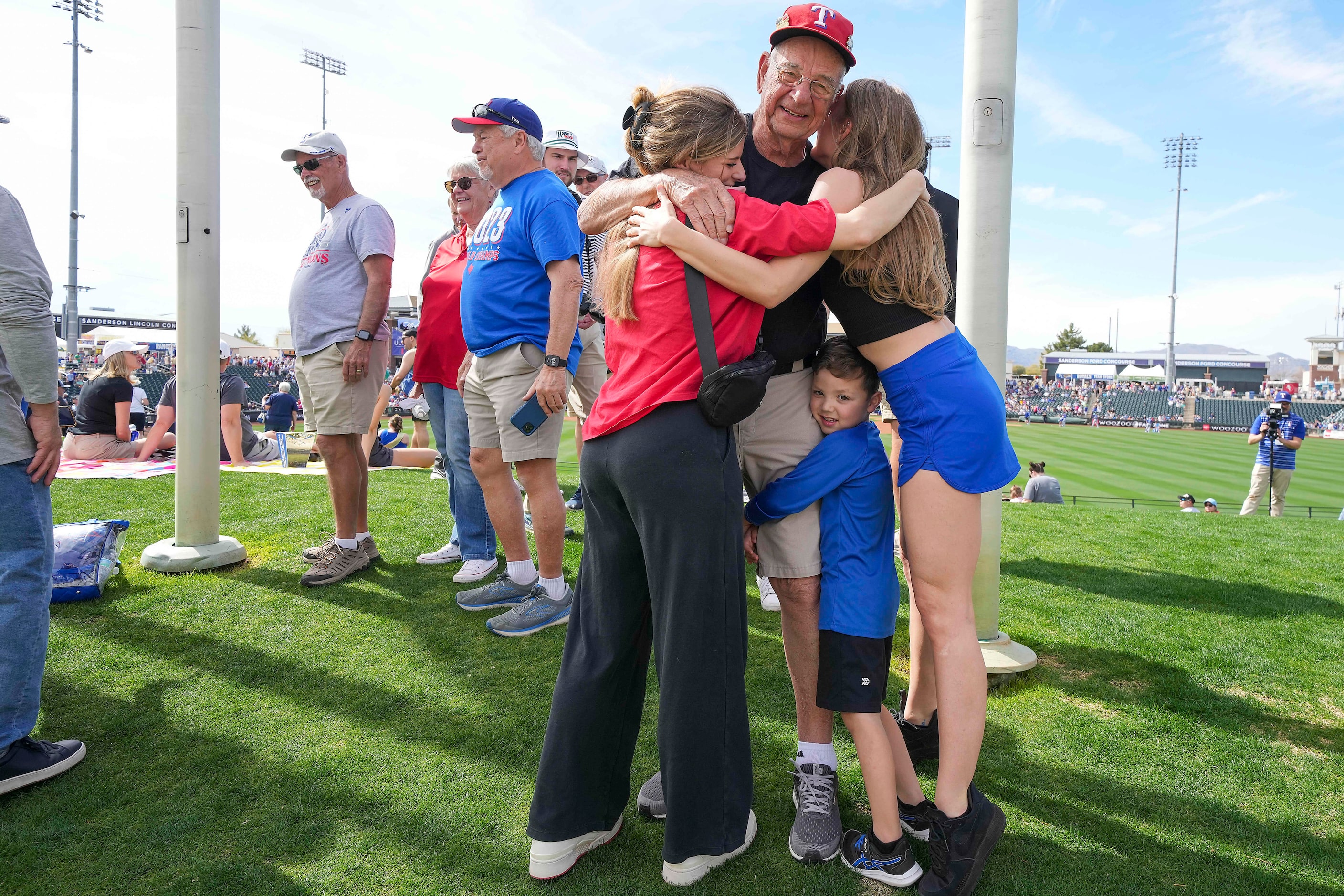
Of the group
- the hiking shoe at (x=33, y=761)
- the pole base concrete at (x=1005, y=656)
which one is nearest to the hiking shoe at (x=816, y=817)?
the pole base concrete at (x=1005, y=656)

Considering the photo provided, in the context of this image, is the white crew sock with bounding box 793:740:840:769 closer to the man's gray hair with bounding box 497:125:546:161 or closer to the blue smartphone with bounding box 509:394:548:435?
the blue smartphone with bounding box 509:394:548:435

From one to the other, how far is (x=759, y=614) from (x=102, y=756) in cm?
274

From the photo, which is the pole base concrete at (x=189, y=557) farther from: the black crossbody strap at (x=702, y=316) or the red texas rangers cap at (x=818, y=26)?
the red texas rangers cap at (x=818, y=26)

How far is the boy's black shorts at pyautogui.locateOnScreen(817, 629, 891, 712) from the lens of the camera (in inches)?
80.9

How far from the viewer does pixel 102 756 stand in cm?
246

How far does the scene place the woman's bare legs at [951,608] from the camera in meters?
2.02

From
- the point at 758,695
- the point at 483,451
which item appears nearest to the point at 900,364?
the point at 758,695

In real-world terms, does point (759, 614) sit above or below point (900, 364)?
below

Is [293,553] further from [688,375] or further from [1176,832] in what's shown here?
[1176,832]

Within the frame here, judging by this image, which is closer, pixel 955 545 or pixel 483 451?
pixel 955 545

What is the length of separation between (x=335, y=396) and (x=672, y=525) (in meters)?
3.16

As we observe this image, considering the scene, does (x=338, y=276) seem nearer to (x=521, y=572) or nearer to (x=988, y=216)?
(x=521, y=572)

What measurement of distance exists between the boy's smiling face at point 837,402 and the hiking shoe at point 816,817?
98cm

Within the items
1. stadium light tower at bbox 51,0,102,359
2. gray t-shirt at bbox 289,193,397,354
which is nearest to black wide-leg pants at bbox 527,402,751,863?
gray t-shirt at bbox 289,193,397,354
